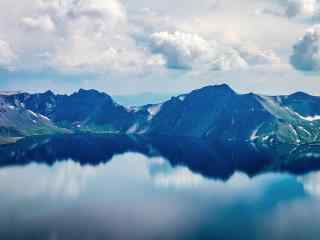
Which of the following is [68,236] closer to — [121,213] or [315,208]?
[121,213]

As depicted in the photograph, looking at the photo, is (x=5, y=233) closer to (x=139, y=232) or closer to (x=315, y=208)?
(x=139, y=232)

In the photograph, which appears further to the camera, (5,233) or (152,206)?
(152,206)

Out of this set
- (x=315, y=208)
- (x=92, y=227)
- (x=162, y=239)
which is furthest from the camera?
(x=315, y=208)

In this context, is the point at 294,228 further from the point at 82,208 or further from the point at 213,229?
the point at 82,208

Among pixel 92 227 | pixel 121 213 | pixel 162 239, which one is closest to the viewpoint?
pixel 162 239

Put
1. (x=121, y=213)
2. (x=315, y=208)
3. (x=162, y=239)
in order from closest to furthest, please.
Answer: (x=162, y=239) < (x=121, y=213) < (x=315, y=208)

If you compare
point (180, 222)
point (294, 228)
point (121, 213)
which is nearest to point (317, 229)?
point (294, 228)

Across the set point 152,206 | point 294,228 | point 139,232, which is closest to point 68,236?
point 139,232

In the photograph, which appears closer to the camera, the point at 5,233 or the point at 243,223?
the point at 5,233

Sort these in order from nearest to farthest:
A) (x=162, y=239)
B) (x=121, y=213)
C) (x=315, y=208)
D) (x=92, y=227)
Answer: (x=162, y=239), (x=92, y=227), (x=121, y=213), (x=315, y=208)
